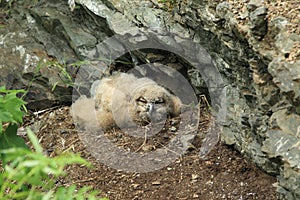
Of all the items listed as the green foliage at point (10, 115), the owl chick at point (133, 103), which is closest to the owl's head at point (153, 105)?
the owl chick at point (133, 103)

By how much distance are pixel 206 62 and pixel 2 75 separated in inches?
68.5

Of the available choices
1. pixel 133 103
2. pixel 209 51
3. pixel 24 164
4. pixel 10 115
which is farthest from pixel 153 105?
pixel 24 164

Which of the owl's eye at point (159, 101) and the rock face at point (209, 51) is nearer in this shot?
the rock face at point (209, 51)

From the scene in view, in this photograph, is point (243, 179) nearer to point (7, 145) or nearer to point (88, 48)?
point (7, 145)

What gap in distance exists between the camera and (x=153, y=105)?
3.61 metres

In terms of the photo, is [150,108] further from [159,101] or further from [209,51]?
[209,51]

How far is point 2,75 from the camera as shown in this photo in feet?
14.2

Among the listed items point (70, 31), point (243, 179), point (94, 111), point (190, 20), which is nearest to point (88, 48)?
point (70, 31)

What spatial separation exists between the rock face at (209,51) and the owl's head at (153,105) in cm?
19

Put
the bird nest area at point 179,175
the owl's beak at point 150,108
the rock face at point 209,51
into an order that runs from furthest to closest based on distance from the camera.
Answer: the owl's beak at point 150,108
the bird nest area at point 179,175
the rock face at point 209,51

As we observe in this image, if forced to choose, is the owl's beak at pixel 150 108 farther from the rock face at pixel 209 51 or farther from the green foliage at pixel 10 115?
the green foliage at pixel 10 115

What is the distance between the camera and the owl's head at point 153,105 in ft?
11.8

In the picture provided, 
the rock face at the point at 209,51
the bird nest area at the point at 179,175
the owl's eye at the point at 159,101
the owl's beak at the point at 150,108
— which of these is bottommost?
the bird nest area at the point at 179,175

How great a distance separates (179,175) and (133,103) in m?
0.66
